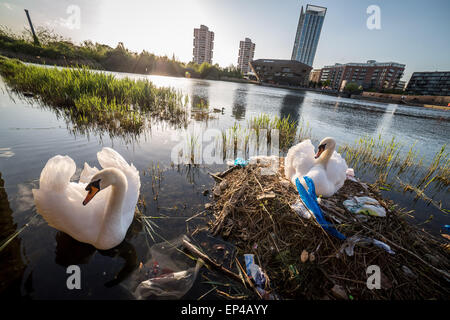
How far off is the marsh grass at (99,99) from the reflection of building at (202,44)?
161351mm

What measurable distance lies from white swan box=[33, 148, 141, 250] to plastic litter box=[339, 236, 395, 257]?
3.48 m

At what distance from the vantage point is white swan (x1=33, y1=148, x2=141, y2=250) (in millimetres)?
2393

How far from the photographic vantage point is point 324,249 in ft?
8.77

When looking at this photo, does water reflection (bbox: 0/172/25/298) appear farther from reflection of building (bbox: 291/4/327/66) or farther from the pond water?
reflection of building (bbox: 291/4/327/66)

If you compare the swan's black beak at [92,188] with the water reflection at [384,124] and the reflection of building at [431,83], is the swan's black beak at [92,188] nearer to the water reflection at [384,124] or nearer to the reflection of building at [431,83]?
the water reflection at [384,124]

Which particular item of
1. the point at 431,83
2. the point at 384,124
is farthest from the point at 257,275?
the point at 431,83

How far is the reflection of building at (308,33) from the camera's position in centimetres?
14312

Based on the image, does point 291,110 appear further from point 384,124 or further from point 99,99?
point 99,99

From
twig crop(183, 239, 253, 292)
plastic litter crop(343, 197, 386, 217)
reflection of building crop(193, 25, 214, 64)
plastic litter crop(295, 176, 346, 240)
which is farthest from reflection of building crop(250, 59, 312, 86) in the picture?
twig crop(183, 239, 253, 292)

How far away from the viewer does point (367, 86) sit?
106 metres

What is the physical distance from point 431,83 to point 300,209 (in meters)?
150

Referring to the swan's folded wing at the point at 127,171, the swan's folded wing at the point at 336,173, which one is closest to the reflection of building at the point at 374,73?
the swan's folded wing at the point at 336,173

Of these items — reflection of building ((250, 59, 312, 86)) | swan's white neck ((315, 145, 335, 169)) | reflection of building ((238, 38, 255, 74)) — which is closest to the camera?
swan's white neck ((315, 145, 335, 169))
